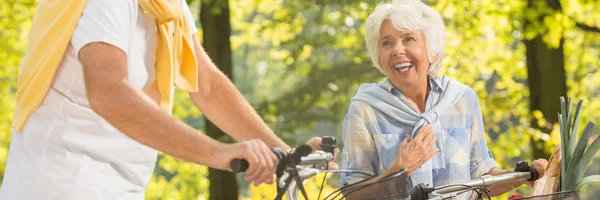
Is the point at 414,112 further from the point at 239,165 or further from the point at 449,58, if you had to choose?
the point at 449,58

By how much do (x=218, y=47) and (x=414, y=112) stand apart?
27.0 ft

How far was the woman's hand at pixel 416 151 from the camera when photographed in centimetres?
371

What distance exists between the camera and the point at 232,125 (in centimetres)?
300

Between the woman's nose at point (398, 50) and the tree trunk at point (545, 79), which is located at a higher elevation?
the woman's nose at point (398, 50)

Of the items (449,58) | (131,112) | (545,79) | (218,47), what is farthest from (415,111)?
(449,58)

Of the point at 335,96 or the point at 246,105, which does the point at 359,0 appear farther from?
the point at 246,105

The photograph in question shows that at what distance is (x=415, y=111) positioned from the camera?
158 inches

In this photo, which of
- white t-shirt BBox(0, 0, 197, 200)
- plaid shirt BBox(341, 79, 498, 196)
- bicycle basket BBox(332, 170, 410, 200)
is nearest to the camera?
white t-shirt BBox(0, 0, 197, 200)

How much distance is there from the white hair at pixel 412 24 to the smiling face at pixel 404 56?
21 mm

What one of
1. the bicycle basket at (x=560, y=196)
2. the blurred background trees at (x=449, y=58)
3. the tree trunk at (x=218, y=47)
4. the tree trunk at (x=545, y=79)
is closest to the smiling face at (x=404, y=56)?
the bicycle basket at (x=560, y=196)

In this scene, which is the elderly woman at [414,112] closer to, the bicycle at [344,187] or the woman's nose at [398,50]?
the woman's nose at [398,50]

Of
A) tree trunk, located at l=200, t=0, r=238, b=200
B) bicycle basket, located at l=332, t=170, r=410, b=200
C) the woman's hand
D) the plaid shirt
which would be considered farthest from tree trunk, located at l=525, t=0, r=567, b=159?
bicycle basket, located at l=332, t=170, r=410, b=200

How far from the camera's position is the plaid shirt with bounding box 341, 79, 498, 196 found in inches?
152

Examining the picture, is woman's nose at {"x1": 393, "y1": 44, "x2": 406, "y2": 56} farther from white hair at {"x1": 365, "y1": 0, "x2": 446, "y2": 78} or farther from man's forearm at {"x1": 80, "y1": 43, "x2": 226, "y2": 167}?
man's forearm at {"x1": 80, "y1": 43, "x2": 226, "y2": 167}
